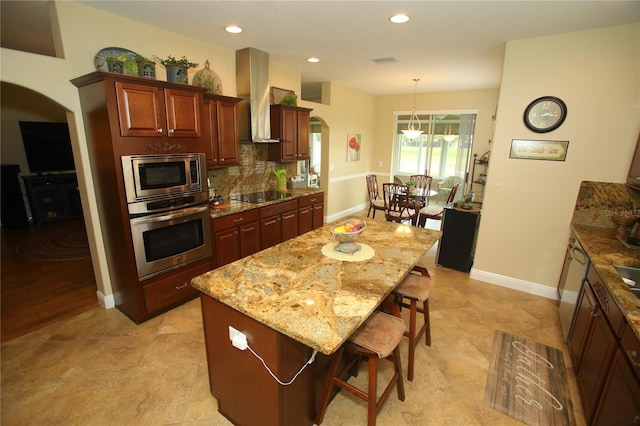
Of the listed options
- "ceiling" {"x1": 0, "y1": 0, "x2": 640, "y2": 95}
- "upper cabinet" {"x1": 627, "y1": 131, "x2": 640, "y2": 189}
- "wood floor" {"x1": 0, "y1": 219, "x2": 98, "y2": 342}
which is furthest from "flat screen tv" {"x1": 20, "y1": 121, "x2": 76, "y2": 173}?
"upper cabinet" {"x1": 627, "y1": 131, "x2": 640, "y2": 189}

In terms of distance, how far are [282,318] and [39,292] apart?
3.54 meters

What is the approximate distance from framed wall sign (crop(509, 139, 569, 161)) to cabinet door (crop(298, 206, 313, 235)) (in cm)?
269

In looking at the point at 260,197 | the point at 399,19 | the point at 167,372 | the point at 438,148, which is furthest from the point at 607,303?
the point at 438,148

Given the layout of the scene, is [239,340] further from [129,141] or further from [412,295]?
[129,141]

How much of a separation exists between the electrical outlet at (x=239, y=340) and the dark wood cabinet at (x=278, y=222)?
230 cm

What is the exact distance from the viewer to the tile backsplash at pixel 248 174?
3.88 metres

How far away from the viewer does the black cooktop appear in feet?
12.8

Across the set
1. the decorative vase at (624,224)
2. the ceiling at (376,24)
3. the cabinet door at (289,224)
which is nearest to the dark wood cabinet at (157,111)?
the ceiling at (376,24)

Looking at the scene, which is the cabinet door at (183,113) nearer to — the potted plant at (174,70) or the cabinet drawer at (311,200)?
the potted plant at (174,70)

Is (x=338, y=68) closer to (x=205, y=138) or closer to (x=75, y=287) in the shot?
(x=205, y=138)

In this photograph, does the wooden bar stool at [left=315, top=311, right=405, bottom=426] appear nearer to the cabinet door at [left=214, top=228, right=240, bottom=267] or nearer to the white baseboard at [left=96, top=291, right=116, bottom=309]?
the cabinet door at [left=214, top=228, right=240, bottom=267]

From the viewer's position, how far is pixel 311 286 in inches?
63.3

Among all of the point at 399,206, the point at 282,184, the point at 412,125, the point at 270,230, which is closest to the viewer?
the point at 270,230

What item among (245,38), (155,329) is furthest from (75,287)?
(245,38)
